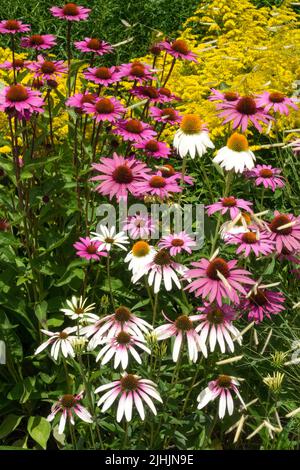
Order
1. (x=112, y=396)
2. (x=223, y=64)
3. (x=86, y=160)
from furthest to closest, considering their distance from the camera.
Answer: (x=223, y=64)
(x=86, y=160)
(x=112, y=396)

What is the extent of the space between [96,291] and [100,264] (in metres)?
0.12

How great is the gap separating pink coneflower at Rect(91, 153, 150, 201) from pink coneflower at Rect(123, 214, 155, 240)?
0.10m

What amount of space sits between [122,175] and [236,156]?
41 cm

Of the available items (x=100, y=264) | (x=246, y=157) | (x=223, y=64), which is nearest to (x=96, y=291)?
(x=100, y=264)

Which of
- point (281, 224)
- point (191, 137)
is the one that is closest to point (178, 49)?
point (191, 137)

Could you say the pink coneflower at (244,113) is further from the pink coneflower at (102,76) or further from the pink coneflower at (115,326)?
the pink coneflower at (115,326)

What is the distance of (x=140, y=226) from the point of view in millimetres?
2467

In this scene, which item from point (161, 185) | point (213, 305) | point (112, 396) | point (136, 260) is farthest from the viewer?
point (161, 185)

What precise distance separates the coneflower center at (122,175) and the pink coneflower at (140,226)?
13 centimetres

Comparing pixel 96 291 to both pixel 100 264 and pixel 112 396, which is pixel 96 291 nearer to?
pixel 100 264

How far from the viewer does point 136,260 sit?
7.38ft

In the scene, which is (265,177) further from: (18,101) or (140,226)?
(18,101)

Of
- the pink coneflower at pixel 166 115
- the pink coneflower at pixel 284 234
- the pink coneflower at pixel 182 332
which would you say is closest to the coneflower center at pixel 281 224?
the pink coneflower at pixel 284 234

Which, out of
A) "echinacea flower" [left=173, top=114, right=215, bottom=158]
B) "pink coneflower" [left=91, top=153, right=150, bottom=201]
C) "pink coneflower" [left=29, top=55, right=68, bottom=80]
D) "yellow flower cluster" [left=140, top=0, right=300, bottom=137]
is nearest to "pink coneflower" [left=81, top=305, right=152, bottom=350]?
"pink coneflower" [left=91, top=153, right=150, bottom=201]
